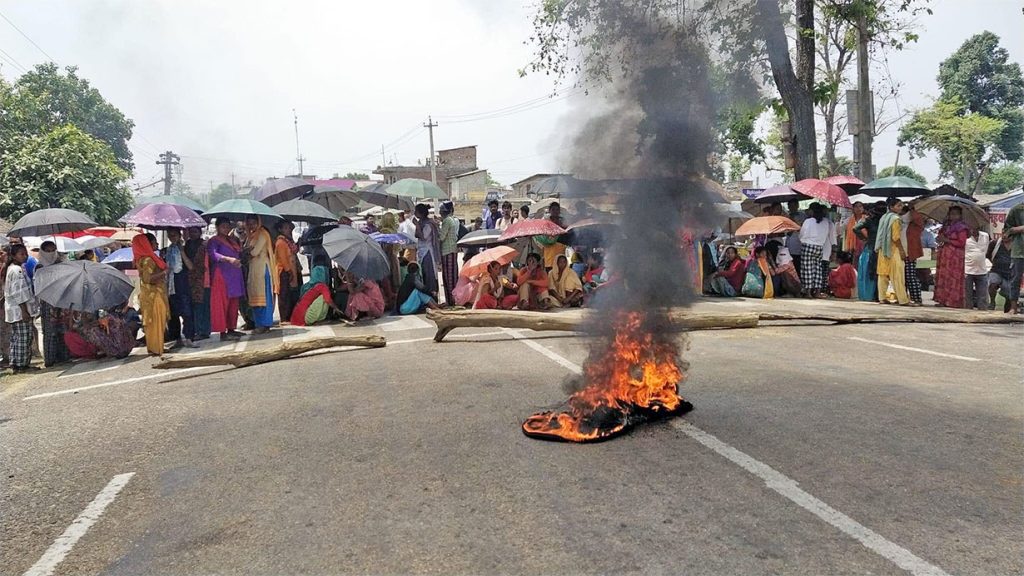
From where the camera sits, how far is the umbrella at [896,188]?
40.7ft

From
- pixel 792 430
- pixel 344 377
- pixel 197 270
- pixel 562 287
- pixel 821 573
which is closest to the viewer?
pixel 821 573

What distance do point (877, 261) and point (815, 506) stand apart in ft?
34.0

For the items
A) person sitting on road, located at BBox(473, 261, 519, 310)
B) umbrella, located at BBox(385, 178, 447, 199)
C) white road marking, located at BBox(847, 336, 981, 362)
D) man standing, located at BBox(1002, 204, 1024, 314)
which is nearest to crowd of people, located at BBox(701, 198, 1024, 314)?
man standing, located at BBox(1002, 204, 1024, 314)

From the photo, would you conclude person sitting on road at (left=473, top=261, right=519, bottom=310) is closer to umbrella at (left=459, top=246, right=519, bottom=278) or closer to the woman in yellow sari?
umbrella at (left=459, top=246, right=519, bottom=278)

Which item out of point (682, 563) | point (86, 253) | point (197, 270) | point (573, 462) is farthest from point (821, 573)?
point (86, 253)

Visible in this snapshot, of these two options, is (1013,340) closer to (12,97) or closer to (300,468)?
(300,468)

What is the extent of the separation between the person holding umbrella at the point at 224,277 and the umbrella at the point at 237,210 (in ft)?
0.42

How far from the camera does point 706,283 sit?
1384 cm

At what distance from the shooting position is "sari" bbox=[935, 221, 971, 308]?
10.9 metres

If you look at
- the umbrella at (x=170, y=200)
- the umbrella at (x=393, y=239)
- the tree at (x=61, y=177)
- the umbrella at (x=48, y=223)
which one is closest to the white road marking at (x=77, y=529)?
the umbrella at (x=170, y=200)

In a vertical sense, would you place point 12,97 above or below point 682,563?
above

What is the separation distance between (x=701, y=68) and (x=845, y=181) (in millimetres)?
10230

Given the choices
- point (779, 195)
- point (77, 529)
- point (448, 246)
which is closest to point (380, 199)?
point (448, 246)

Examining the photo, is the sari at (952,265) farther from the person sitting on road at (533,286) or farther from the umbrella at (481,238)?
the umbrella at (481,238)
